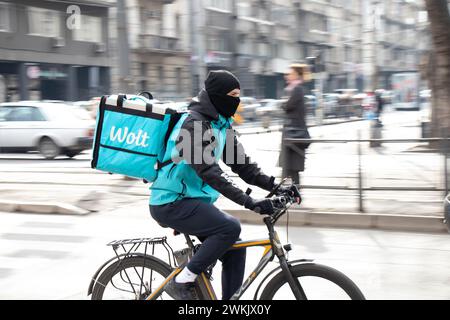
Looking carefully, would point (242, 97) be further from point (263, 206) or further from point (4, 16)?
point (263, 206)

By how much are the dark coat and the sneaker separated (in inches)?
190

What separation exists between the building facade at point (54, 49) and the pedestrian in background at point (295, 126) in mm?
23723

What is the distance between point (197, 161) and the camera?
352 centimetres

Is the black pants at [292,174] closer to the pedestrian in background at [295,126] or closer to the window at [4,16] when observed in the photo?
the pedestrian in background at [295,126]

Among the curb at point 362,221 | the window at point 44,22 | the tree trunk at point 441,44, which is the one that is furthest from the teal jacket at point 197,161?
the window at point 44,22

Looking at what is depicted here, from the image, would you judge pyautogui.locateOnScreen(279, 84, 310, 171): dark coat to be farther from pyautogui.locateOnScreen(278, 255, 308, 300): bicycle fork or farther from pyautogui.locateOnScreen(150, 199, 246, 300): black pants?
pyautogui.locateOnScreen(278, 255, 308, 300): bicycle fork

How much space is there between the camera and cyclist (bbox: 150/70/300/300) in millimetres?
3521

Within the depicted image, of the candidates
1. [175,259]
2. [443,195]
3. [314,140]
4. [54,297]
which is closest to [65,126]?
[314,140]

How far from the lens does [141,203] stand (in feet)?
30.8

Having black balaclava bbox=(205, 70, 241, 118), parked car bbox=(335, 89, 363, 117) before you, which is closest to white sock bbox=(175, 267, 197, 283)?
black balaclava bbox=(205, 70, 241, 118)

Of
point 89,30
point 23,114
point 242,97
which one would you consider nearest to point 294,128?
point 23,114

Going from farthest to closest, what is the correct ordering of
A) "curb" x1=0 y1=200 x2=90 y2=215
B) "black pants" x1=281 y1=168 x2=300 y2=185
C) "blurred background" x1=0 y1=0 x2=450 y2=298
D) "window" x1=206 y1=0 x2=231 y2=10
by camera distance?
"window" x1=206 y1=0 x2=231 y2=10 < "curb" x1=0 y1=200 x2=90 y2=215 < "black pants" x1=281 y1=168 x2=300 y2=185 < "blurred background" x1=0 y1=0 x2=450 y2=298

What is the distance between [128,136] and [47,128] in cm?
1387
